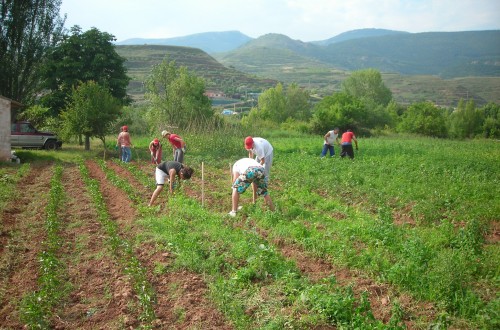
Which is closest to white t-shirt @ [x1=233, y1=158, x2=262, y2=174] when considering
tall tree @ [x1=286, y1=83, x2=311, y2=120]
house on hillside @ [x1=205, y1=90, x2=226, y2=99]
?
tall tree @ [x1=286, y1=83, x2=311, y2=120]

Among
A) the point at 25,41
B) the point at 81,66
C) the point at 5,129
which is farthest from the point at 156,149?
the point at 25,41

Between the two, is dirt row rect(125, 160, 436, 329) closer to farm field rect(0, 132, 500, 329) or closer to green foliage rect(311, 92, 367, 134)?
farm field rect(0, 132, 500, 329)

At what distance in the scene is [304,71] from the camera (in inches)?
6924

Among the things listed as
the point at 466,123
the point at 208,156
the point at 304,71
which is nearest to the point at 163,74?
the point at 208,156

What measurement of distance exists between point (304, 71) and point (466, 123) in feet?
407

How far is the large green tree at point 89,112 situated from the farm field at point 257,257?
780cm

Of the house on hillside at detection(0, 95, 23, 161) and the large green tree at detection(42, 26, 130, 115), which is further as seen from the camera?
the large green tree at detection(42, 26, 130, 115)

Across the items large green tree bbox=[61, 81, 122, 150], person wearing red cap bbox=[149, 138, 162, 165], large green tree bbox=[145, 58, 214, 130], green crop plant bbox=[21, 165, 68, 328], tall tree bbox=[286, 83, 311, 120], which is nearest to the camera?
green crop plant bbox=[21, 165, 68, 328]

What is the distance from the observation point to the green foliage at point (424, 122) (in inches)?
1975

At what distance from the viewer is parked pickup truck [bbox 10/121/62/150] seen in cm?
2111

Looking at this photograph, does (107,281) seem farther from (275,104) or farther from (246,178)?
(275,104)

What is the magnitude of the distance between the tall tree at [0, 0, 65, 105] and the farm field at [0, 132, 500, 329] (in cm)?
1728

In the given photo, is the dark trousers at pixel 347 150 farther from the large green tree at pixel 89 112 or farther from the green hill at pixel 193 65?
the green hill at pixel 193 65

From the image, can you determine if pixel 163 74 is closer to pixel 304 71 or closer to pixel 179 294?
pixel 179 294
